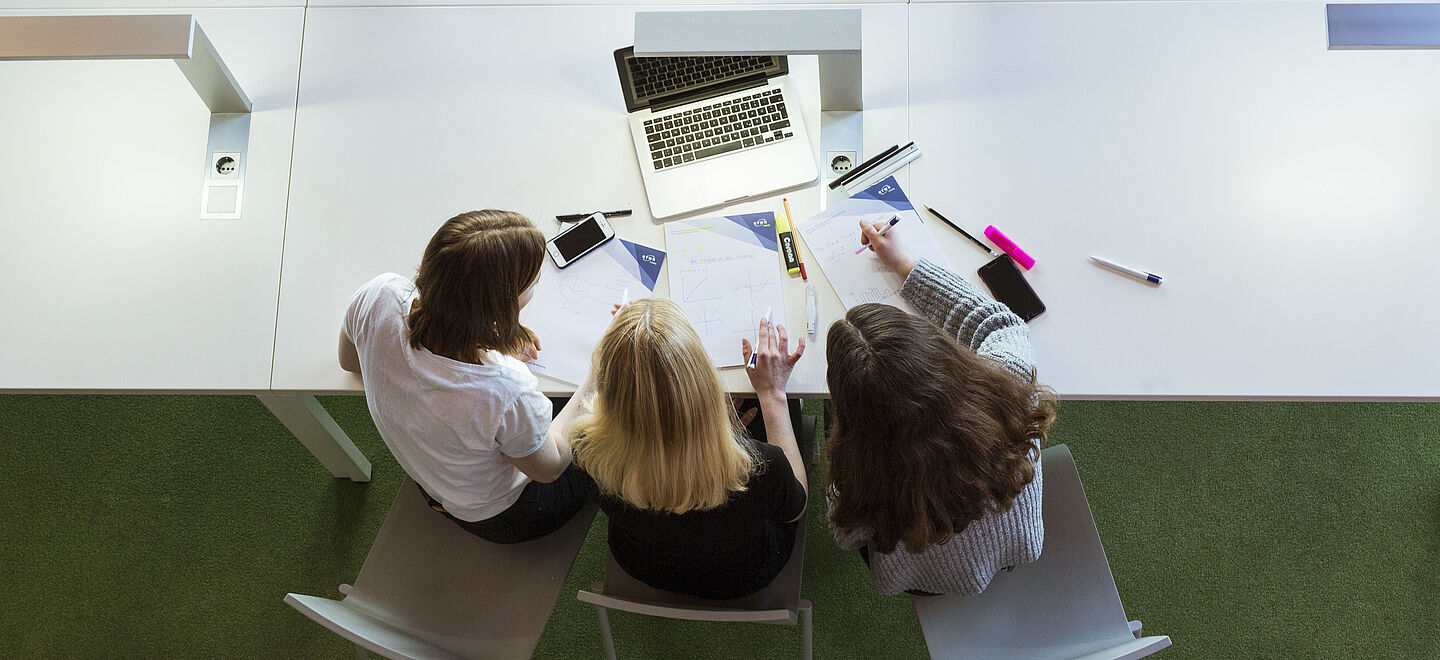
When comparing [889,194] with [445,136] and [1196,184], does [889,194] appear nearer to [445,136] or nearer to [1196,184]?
[1196,184]

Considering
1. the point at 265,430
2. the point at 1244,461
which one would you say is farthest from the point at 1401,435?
the point at 265,430

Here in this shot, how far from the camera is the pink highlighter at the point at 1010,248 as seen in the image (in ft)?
5.68

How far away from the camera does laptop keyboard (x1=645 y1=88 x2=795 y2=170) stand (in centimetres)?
184

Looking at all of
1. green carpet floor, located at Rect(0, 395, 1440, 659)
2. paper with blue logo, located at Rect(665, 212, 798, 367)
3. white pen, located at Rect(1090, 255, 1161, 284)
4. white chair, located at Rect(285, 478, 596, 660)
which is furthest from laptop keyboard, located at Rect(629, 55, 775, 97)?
green carpet floor, located at Rect(0, 395, 1440, 659)

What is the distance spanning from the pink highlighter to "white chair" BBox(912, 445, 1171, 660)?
47 centimetres

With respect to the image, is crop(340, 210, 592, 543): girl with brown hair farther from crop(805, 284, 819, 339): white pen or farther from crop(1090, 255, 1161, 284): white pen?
crop(1090, 255, 1161, 284): white pen

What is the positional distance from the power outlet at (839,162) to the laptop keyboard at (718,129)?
0.09 m

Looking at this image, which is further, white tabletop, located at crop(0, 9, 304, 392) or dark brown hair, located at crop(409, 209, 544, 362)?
white tabletop, located at crop(0, 9, 304, 392)

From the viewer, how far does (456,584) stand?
1714 mm

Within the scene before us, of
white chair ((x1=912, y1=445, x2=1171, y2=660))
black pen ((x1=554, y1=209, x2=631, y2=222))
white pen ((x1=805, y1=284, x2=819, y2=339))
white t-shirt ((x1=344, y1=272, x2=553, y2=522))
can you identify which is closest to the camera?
white t-shirt ((x1=344, y1=272, x2=553, y2=522))

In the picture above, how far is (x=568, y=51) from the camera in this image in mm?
1951

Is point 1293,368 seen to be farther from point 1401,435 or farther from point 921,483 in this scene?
point 1401,435

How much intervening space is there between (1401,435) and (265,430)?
307cm

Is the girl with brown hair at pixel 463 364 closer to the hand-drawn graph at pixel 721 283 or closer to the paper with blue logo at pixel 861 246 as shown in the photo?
the hand-drawn graph at pixel 721 283
